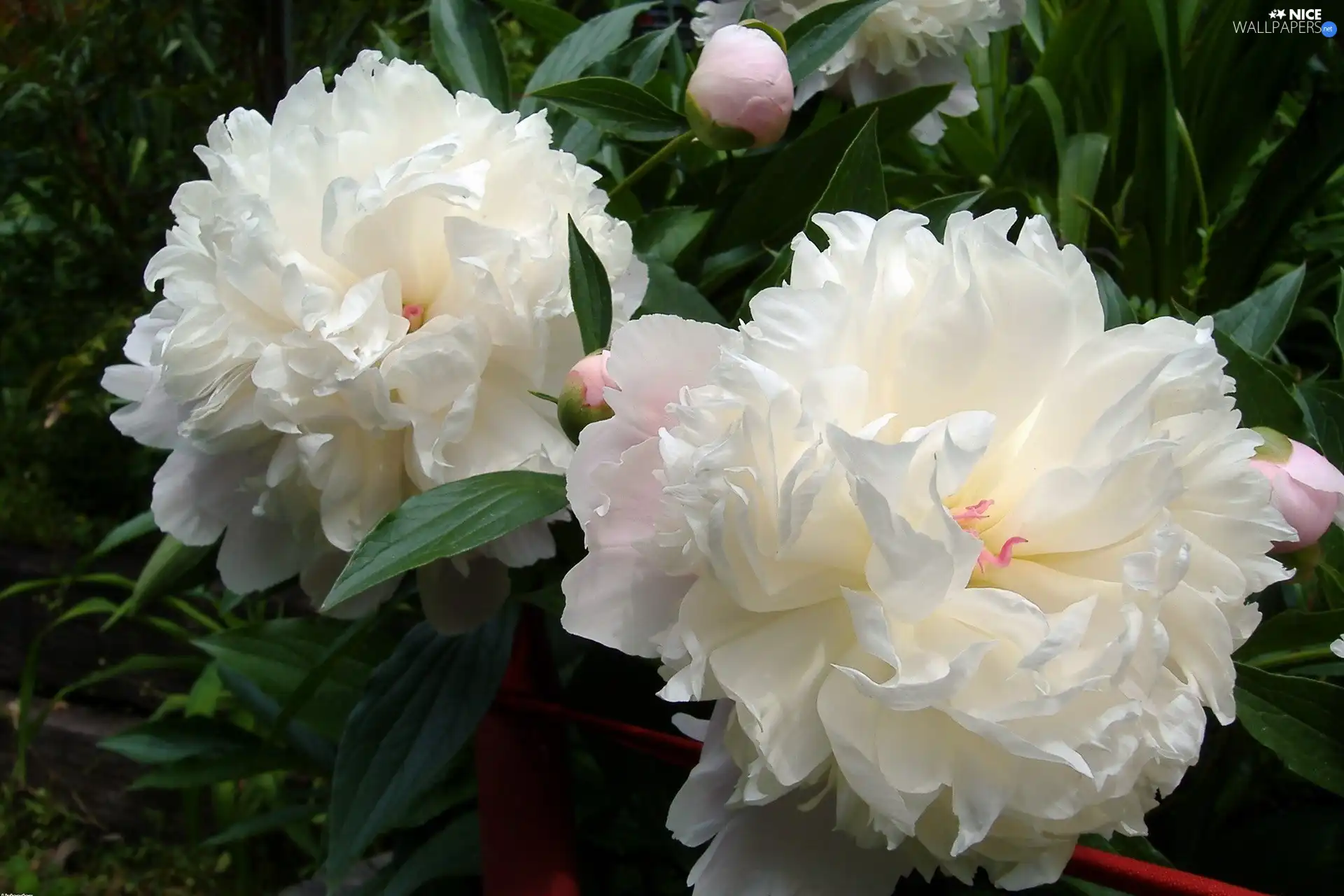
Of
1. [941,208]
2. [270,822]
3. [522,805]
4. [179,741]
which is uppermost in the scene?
[941,208]

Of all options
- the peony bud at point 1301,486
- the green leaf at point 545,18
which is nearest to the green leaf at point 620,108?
the green leaf at point 545,18

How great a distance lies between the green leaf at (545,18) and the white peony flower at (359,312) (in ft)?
0.69

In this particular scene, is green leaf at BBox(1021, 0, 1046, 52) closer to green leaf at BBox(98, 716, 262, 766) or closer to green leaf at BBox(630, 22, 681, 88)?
green leaf at BBox(630, 22, 681, 88)

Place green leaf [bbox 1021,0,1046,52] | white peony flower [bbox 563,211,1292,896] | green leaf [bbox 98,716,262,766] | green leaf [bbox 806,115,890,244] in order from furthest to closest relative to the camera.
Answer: green leaf [bbox 1021,0,1046,52] < green leaf [bbox 98,716,262,766] < green leaf [bbox 806,115,890,244] < white peony flower [bbox 563,211,1292,896]

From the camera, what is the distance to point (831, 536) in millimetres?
210

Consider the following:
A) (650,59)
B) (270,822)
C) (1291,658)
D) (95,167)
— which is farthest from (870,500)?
(95,167)

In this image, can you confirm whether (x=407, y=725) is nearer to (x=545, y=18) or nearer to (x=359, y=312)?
(x=359, y=312)

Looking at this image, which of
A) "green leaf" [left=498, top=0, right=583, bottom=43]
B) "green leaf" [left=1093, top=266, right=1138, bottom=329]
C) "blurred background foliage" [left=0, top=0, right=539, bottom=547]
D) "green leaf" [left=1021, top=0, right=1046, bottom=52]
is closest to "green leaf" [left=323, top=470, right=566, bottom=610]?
"green leaf" [left=1093, top=266, right=1138, bottom=329]

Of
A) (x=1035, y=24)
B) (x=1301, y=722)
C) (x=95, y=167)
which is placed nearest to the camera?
(x=1301, y=722)

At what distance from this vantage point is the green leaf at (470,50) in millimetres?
468

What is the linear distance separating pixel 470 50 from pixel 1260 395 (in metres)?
0.38

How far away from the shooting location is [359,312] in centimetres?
29

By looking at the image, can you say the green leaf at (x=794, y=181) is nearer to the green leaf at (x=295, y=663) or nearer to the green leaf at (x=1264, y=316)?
the green leaf at (x=1264, y=316)

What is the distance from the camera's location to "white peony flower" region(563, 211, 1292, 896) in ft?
0.66
